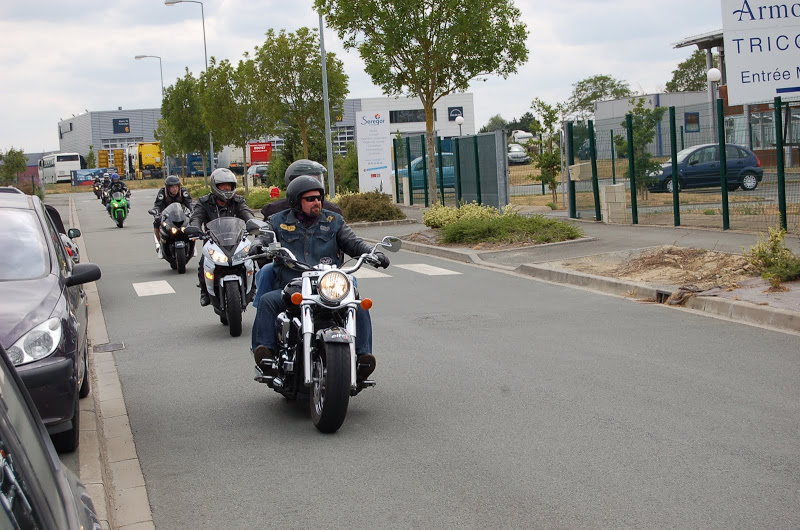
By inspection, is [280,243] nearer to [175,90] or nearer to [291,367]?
[291,367]

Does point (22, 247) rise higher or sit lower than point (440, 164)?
lower

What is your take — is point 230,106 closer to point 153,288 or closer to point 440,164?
point 440,164

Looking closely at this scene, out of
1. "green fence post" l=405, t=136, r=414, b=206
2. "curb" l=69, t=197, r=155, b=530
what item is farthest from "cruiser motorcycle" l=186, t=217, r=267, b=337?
"green fence post" l=405, t=136, r=414, b=206

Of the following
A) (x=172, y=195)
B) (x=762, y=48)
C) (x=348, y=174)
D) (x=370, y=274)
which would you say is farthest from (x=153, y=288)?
(x=348, y=174)

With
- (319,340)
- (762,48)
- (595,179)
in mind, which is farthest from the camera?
(595,179)

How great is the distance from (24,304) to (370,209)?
20.9m

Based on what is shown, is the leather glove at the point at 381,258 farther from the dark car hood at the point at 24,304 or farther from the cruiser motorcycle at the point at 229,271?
the cruiser motorcycle at the point at 229,271

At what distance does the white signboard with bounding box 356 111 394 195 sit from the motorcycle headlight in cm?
2750

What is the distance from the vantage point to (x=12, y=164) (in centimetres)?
6250

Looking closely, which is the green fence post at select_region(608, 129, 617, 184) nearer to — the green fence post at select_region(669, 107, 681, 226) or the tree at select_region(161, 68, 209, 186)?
the green fence post at select_region(669, 107, 681, 226)

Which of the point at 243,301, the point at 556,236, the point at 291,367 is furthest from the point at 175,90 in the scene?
the point at 291,367

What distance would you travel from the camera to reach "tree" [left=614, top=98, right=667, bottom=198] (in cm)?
1972

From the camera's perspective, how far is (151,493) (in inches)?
205

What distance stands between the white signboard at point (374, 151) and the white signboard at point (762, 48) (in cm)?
1837
